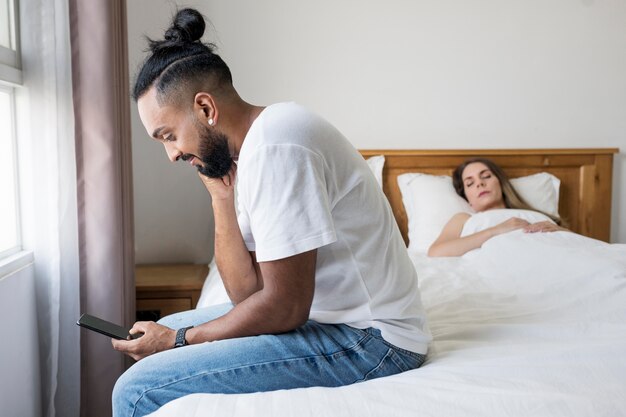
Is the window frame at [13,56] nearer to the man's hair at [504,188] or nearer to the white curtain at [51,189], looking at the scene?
the white curtain at [51,189]

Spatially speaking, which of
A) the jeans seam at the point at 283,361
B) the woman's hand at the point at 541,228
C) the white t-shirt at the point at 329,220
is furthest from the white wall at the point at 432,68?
the jeans seam at the point at 283,361

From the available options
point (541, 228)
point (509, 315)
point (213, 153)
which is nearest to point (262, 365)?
point (213, 153)

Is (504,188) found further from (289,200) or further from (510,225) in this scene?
(289,200)

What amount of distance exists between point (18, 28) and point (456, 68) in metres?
1.91

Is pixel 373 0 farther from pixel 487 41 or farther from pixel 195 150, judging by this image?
pixel 195 150

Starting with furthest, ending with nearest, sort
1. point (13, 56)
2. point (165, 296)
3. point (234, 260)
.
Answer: point (165, 296), point (13, 56), point (234, 260)

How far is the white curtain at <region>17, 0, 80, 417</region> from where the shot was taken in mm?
1555

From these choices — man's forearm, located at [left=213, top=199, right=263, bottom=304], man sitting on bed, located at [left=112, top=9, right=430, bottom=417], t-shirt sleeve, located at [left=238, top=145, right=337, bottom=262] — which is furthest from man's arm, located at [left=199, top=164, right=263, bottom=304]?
t-shirt sleeve, located at [left=238, top=145, right=337, bottom=262]

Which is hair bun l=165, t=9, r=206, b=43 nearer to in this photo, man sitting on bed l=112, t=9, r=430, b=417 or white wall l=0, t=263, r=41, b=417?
man sitting on bed l=112, t=9, r=430, b=417

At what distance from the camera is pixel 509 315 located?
141cm

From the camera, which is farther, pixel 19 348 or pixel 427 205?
pixel 427 205

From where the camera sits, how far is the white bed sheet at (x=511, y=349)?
0.87 meters

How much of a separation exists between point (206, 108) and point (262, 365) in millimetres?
492

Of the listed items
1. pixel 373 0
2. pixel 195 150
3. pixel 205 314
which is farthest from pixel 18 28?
pixel 373 0
